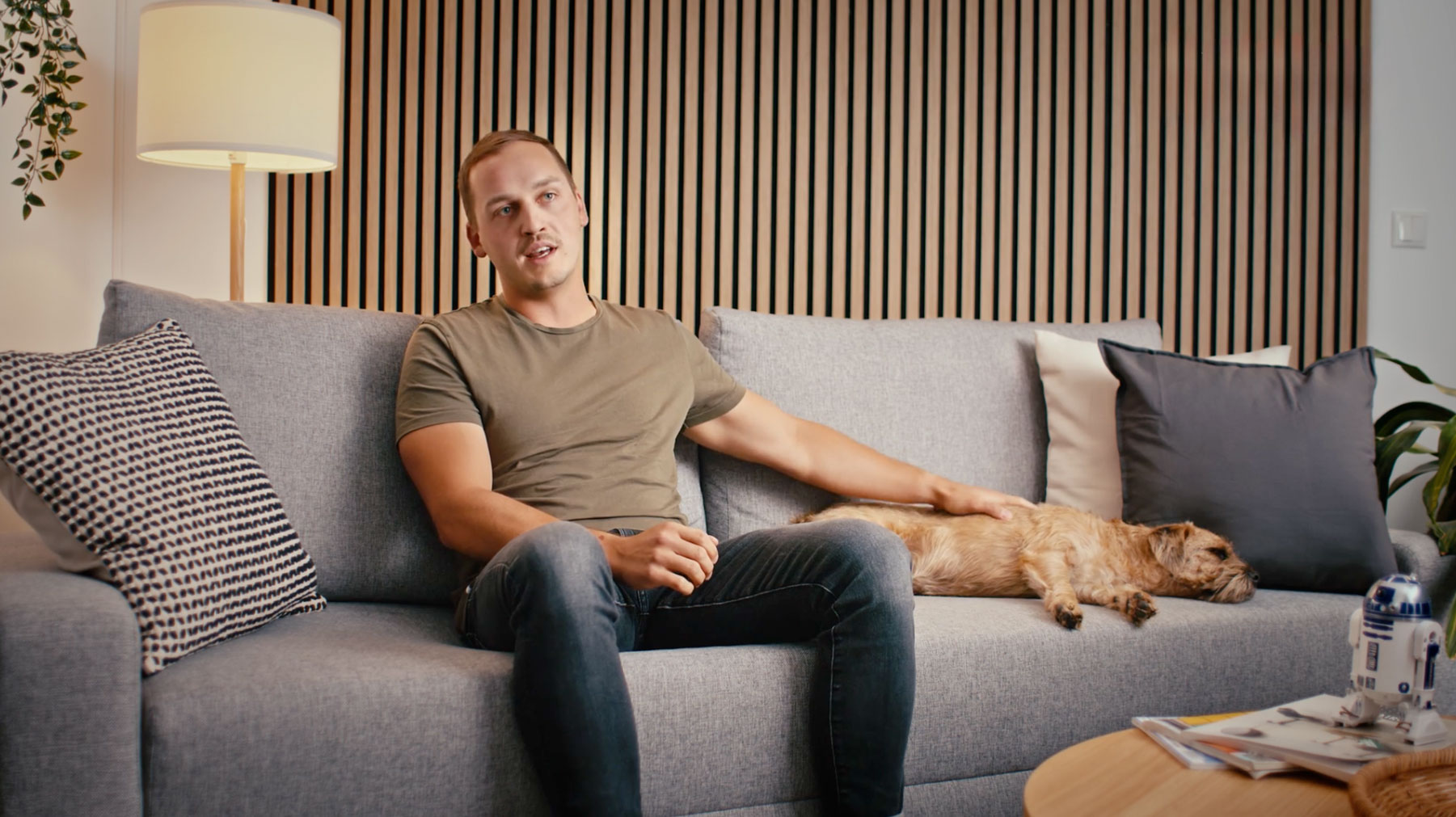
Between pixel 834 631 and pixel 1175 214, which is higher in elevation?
pixel 1175 214

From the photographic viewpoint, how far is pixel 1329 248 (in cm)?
339

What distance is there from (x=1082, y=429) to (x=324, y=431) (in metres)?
1.57

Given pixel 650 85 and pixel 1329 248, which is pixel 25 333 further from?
pixel 1329 248

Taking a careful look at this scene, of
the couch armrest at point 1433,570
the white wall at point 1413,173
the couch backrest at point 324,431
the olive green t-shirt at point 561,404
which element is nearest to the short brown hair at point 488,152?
the olive green t-shirt at point 561,404

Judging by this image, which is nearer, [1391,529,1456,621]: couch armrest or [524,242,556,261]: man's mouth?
[524,242,556,261]: man's mouth

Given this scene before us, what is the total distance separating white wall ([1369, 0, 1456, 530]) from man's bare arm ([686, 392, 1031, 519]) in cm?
213

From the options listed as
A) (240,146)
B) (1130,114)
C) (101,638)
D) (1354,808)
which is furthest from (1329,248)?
(101,638)

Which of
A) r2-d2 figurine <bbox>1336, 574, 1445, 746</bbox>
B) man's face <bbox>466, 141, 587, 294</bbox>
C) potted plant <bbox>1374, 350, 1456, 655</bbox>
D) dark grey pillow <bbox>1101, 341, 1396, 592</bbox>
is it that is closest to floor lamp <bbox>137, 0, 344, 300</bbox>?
man's face <bbox>466, 141, 587, 294</bbox>

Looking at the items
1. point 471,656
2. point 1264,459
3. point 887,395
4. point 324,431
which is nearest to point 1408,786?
point 471,656

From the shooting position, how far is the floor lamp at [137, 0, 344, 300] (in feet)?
8.11

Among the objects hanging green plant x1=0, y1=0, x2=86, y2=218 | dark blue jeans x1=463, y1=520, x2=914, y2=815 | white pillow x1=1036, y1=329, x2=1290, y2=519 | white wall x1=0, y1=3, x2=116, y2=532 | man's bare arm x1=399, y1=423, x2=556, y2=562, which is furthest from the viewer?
white wall x1=0, y1=3, x2=116, y2=532

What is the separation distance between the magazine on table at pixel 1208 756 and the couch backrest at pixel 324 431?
3.78 ft

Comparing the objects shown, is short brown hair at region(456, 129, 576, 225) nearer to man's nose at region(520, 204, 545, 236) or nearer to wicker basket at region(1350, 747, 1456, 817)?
man's nose at region(520, 204, 545, 236)

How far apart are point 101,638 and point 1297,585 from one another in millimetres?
2016
